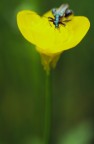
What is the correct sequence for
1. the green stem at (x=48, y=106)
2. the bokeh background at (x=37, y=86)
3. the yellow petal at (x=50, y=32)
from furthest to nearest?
the bokeh background at (x=37, y=86), the green stem at (x=48, y=106), the yellow petal at (x=50, y=32)

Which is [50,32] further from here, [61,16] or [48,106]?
[48,106]

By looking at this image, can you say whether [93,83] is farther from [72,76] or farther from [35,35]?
[35,35]

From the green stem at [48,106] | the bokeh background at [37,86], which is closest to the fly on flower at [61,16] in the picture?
the green stem at [48,106]

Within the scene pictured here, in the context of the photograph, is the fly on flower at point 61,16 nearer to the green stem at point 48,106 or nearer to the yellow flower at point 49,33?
the yellow flower at point 49,33

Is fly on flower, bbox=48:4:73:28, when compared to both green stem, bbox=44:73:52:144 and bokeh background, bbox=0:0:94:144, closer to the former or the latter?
green stem, bbox=44:73:52:144

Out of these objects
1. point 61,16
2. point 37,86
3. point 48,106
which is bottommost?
point 37,86

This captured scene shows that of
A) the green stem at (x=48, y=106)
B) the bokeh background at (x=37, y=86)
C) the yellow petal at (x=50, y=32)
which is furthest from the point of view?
A: the bokeh background at (x=37, y=86)

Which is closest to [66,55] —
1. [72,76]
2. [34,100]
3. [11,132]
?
[72,76]

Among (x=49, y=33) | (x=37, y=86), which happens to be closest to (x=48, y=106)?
(x=49, y=33)
